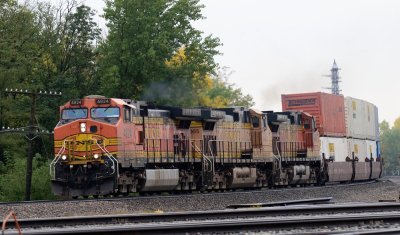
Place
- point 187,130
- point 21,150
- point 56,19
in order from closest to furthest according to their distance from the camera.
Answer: point 187,130, point 21,150, point 56,19

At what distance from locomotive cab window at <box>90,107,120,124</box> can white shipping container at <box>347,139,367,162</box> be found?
18.7 m

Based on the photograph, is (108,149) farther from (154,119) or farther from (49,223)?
(49,223)

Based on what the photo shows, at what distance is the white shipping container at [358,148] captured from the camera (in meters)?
41.5

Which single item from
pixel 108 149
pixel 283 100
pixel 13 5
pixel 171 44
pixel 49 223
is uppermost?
pixel 13 5

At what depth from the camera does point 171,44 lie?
50.3 meters

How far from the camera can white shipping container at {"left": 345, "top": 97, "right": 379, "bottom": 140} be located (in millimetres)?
41572

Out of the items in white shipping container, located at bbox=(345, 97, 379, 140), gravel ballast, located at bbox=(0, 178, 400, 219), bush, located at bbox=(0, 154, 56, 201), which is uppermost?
white shipping container, located at bbox=(345, 97, 379, 140)

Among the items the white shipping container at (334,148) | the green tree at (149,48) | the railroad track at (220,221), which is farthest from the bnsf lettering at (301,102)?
the railroad track at (220,221)

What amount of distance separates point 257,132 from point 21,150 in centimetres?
1795

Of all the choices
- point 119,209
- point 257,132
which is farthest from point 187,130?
point 119,209

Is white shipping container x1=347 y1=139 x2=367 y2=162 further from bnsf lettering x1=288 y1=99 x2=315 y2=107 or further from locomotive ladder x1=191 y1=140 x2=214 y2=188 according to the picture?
locomotive ladder x1=191 y1=140 x2=214 y2=188

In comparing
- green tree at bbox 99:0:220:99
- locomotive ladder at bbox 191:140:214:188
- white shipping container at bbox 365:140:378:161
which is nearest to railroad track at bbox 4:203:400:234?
locomotive ladder at bbox 191:140:214:188

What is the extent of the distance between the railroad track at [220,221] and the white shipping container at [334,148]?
22.9 metres

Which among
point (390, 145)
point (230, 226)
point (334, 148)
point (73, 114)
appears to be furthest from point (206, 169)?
point (390, 145)
